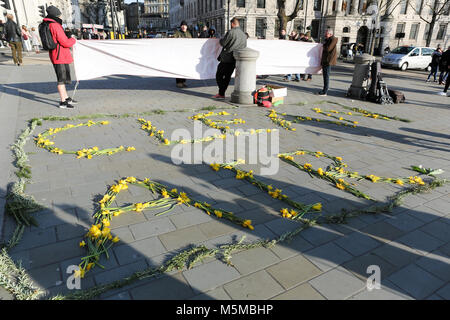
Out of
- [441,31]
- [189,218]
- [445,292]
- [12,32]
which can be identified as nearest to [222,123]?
[189,218]

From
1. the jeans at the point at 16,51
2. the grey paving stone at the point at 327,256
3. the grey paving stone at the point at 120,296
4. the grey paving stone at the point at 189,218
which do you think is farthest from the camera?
the jeans at the point at 16,51

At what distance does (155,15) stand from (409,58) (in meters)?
132

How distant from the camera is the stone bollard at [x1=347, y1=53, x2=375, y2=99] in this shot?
9.41 m

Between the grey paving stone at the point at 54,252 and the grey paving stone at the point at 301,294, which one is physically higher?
the grey paving stone at the point at 54,252

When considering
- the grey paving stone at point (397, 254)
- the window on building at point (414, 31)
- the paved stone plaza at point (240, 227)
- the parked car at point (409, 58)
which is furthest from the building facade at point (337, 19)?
the grey paving stone at point (397, 254)

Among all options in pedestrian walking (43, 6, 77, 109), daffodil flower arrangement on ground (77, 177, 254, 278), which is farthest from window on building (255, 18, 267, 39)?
daffodil flower arrangement on ground (77, 177, 254, 278)

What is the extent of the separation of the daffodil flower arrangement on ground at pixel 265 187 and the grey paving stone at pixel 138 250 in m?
1.52

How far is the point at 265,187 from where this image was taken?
3811 mm

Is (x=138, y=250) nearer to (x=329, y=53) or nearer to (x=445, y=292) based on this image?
(x=445, y=292)

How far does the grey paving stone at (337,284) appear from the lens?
7.30ft

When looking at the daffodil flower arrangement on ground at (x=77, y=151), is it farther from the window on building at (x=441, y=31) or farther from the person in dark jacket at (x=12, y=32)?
the window on building at (x=441, y=31)

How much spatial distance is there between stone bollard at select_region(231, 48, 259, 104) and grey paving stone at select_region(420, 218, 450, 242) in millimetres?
5798

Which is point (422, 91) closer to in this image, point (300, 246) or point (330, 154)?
point (330, 154)
